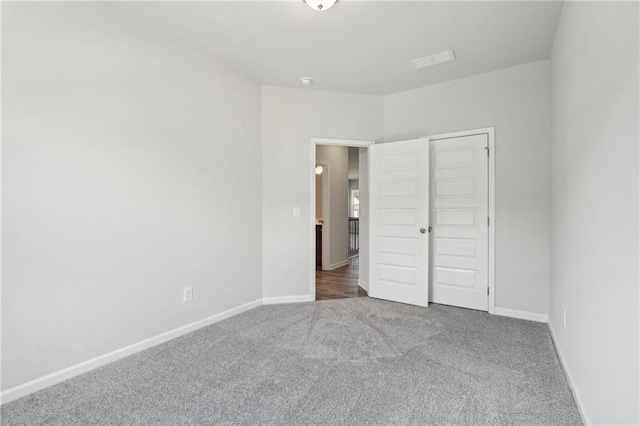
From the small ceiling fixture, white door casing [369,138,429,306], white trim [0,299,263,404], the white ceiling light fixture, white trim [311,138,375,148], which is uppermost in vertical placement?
the white ceiling light fixture

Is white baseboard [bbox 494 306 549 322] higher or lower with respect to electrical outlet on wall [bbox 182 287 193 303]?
lower

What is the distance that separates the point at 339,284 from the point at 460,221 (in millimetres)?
2028

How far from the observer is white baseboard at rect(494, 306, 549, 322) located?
10.1ft

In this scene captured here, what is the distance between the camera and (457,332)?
9.21 ft

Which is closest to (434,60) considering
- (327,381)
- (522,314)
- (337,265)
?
(522,314)

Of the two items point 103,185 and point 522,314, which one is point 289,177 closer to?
point 103,185

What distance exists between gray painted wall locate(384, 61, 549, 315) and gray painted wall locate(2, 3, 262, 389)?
2.70 meters

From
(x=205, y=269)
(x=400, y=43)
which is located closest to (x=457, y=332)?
(x=205, y=269)

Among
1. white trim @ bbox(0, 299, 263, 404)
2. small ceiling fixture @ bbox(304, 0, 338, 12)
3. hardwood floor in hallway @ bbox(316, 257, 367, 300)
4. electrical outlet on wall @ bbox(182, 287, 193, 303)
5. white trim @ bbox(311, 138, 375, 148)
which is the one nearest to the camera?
white trim @ bbox(0, 299, 263, 404)

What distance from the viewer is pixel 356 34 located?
8.61 feet

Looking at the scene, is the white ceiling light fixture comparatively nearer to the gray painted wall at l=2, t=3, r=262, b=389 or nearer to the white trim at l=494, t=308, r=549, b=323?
the gray painted wall at l=2, t=3, r=262, b=389

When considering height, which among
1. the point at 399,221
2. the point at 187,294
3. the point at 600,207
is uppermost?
the point at 600,207

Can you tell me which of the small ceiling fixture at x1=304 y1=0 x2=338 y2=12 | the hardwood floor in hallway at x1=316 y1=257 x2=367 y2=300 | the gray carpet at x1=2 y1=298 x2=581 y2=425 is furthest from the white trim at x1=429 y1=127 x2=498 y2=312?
the small ceiling fixture at x1=304 y1=0 x2=338 y2=12

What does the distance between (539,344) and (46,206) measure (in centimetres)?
371
